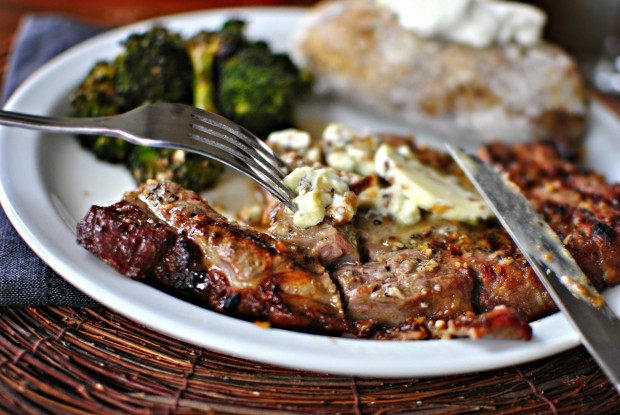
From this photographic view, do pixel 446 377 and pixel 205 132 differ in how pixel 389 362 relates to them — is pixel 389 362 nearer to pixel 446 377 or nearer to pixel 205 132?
pixel 446 377

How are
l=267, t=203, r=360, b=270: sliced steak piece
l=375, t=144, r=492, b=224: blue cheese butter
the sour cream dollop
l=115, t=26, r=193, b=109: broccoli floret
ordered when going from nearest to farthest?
l=267, t=203, r=360, b=270: sliced steak piece, l=375, t=144, r=492, b=224: blue cheese butter, l=115, t=26, r=193, b=109: broccoli floret, the sour cream dollop

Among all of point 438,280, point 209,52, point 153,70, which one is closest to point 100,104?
point 153,70

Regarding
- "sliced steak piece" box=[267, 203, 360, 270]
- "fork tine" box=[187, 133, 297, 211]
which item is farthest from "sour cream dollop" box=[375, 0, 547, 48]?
"sliced steak piece" box=[267, 203, 360, 270]

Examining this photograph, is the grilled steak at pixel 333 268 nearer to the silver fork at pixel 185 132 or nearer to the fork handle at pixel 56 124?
the silver fork at pixel 185 132

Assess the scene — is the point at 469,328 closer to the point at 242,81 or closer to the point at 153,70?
the point at 242,81

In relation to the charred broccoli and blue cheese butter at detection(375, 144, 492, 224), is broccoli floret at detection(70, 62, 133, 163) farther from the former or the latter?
blue cheese butter at detection(375, 144, 492, 224)

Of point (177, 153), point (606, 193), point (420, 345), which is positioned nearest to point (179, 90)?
point (177, 153)
